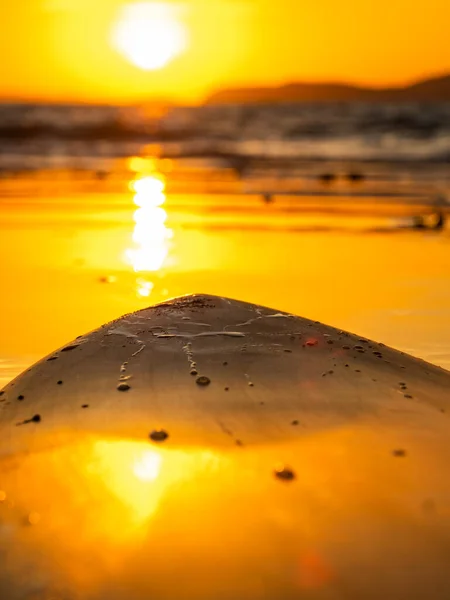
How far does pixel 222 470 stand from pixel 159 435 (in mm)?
232

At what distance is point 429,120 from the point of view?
115 feet

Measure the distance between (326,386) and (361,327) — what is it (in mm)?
2458

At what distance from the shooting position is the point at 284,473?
70.6 inches

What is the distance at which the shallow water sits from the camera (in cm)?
479

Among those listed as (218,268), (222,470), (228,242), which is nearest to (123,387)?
(222,470)

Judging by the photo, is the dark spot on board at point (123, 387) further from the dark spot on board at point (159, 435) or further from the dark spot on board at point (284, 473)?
the dark spot on board at point (284, 473)

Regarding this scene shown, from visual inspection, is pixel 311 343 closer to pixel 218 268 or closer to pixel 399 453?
pixel 399 453

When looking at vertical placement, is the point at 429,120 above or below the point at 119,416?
above

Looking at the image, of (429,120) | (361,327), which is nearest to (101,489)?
(361,327)

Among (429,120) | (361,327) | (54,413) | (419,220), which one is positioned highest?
(429,120)

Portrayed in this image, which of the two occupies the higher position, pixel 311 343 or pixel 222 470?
pixel 311 343

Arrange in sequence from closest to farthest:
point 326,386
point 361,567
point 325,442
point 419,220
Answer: point 361,567 < point 325,442 < point 326,386 < point 419,220

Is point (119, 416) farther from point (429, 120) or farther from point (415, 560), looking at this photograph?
point (429, 120)

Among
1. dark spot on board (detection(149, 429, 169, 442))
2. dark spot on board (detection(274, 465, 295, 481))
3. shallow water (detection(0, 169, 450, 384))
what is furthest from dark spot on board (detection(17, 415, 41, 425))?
shallow water (detection(0, 169, 450, 384))
